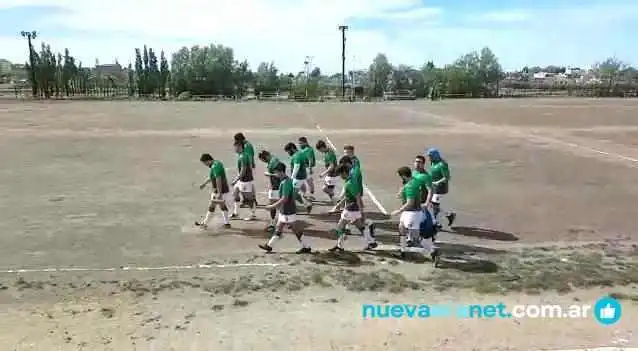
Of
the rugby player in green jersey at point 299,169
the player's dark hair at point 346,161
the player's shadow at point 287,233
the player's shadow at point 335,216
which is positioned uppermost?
the player's dark hair at point 346,161

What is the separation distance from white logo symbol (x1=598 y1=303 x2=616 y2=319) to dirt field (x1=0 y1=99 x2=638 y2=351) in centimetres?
19

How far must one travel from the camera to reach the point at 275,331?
303 inches

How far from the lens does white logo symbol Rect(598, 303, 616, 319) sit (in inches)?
321

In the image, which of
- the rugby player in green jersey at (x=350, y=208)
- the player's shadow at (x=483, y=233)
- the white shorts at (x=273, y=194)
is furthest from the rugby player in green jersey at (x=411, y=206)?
the white shorts at (x=273, y=194)

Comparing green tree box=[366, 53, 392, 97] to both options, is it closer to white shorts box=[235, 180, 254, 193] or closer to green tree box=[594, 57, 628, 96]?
green tree box=[594, 57, 628, 96]

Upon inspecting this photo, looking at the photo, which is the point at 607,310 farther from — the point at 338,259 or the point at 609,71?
the point at 609,71

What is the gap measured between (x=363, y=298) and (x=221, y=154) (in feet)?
59.2

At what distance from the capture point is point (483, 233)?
12766 mm

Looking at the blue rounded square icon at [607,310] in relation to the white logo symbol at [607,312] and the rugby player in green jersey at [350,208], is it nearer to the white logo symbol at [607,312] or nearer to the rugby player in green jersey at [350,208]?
the white logo symbol at [607,312]

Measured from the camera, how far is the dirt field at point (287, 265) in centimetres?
761

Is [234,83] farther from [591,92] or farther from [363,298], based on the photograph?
[363,298]

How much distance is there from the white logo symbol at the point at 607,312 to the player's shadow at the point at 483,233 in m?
3.92

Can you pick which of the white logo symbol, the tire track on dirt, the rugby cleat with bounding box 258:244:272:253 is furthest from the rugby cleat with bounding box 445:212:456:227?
the tire track on dirt

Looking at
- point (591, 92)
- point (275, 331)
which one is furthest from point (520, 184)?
point (591, 92)
